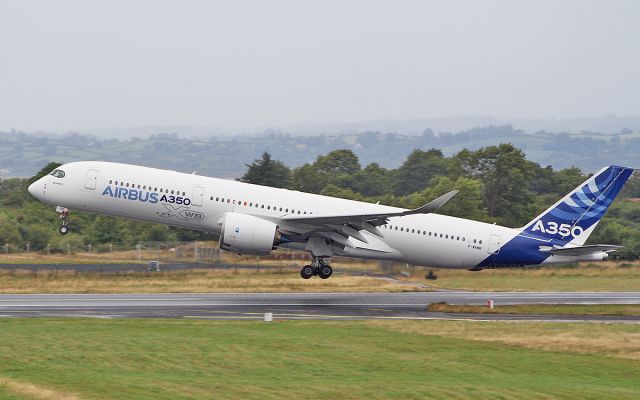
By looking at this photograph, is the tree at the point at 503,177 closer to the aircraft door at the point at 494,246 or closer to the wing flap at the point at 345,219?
the aircraft door at the point at 494,246

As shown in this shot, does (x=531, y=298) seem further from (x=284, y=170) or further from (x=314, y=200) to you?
(x=284, y=170)

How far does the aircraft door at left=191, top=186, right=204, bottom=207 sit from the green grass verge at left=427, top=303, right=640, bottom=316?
11.6 m

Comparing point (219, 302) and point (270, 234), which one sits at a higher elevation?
point (270, 234)

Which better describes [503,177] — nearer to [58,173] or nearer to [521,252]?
[521,252]

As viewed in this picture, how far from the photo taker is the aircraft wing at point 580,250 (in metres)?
44.0

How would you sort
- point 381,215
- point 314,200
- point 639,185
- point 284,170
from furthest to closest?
point 639,185
point 284,170
point 314,200
point 381,215

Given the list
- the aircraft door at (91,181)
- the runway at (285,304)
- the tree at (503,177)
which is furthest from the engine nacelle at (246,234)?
the tree at (503,177)

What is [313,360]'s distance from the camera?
28.5 meters

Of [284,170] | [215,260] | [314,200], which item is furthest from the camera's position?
[284,170]

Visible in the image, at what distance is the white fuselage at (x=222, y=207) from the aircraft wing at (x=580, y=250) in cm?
229

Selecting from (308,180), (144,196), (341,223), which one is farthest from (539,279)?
(308,180)

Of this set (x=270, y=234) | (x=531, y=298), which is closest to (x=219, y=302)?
(x=270, y=234)

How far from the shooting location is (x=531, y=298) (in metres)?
50.7

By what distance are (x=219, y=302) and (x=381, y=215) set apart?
30.2 ft
